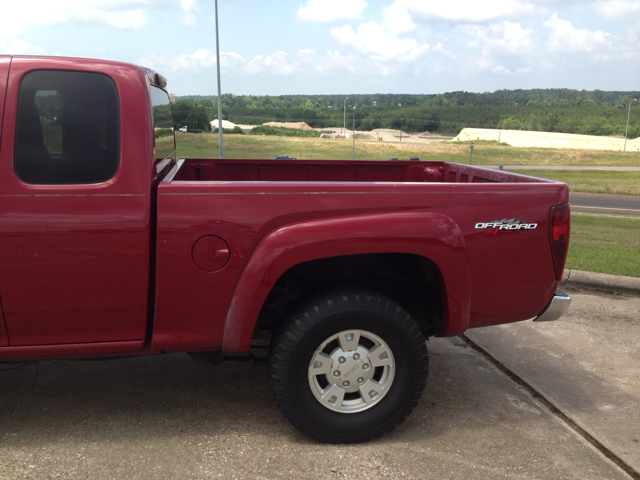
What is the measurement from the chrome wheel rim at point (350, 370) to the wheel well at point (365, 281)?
0.33 m

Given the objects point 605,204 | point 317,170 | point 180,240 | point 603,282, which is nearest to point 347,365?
point 180,240

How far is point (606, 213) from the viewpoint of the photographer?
1869 centimetres

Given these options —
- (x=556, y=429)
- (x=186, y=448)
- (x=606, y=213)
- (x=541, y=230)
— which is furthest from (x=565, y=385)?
(x=606, y=213)

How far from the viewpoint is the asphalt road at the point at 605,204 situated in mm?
19359

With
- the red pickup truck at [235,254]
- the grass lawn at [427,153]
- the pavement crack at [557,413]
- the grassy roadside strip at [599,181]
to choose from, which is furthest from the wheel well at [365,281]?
the grass lawn at [427,153]

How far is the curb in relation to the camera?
19.8 feet

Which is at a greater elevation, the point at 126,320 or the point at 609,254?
the point at 126,320

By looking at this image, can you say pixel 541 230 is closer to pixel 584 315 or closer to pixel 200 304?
pixel 200 304

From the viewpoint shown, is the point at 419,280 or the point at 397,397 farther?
the point at 419,280

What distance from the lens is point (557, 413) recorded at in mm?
3639

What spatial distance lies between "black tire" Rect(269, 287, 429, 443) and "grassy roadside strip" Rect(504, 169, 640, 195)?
25740mm

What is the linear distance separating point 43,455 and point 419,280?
7.21ft

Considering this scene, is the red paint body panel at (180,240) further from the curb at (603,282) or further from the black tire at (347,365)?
the curb at (603,282)

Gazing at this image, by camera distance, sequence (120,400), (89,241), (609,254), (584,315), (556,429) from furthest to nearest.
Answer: (609,254) → (584,315) → (120,400) → (556,429) → (89,241)
